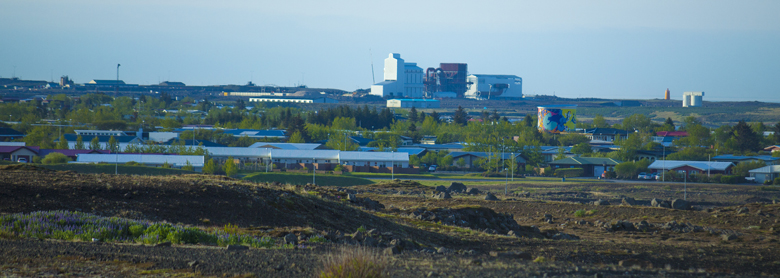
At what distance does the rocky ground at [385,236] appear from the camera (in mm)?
8523

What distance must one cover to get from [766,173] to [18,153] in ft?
188

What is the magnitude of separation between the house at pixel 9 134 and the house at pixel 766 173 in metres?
67.2

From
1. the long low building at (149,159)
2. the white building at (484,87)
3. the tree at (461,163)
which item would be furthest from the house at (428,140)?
the white building at (484,87)

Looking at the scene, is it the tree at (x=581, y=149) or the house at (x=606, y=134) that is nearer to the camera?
the tree at (x=581, y=149)

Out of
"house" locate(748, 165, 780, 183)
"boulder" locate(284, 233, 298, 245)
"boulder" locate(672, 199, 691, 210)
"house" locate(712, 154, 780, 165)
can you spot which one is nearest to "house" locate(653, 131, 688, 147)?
"house" locate(712, 154, 780, 165)

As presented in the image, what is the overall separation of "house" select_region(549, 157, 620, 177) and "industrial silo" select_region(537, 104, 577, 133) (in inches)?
1719

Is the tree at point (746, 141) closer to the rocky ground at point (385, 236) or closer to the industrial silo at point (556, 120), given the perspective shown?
the industrial silo at point (556, 120)

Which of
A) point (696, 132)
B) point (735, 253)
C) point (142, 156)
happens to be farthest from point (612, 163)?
point (735, 253)

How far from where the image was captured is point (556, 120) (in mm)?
102188

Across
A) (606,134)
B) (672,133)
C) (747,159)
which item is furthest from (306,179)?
(672,133)

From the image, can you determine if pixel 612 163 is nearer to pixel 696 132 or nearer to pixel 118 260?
pixel 696 132

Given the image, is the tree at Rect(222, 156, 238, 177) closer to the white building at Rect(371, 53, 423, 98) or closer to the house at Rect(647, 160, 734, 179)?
the house at Rect(647, 160, 734, 179)

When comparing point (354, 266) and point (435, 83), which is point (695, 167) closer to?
point (354, 266)

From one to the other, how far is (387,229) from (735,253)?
766 cm
